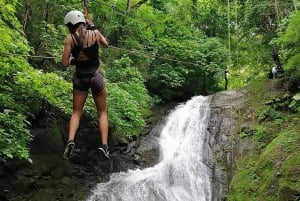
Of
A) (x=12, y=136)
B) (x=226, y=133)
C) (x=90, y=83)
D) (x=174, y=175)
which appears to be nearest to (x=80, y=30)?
(x=90, y=83)

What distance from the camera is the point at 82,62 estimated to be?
4.23 meters

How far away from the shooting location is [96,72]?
4.29 m

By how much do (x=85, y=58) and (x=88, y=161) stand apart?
9.55 meters

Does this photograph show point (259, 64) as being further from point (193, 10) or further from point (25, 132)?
point (25, 132)

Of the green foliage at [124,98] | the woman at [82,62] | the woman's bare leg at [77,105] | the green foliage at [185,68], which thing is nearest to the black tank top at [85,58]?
the woman at [82,62]

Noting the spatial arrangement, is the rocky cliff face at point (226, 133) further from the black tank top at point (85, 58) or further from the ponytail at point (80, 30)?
the ponytail at point (80, 30)

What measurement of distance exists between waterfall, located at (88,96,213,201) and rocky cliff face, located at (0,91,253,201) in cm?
28

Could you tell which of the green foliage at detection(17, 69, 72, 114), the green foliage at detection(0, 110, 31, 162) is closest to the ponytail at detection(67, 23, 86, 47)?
the green foliage at detection(17, 69, 72, 114)

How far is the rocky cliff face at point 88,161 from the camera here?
429 inches

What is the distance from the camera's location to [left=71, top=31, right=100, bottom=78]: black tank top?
4.09 metres

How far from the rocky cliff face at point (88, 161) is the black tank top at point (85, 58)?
7.23m

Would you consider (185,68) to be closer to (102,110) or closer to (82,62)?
(102,110)

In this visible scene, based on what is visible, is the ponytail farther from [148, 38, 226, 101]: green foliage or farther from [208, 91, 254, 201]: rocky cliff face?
[148, 38, 226, 101]: green foliage

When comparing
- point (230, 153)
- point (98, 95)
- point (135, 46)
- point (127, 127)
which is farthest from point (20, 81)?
point (135, 46)
